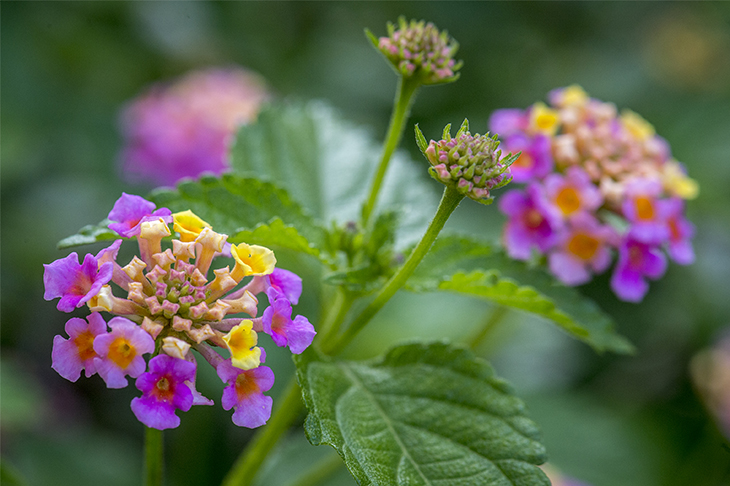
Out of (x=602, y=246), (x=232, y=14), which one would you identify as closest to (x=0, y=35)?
(x=232, y=14)

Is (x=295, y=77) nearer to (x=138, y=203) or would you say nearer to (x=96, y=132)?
(x=96, y=132)

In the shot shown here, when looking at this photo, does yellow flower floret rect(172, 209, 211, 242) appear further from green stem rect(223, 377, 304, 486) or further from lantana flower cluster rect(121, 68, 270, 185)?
lantana flower cluster rect(121, 68, 270, 185)

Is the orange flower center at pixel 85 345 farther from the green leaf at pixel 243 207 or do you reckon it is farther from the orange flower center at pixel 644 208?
the orange flower center at pixel 644 208

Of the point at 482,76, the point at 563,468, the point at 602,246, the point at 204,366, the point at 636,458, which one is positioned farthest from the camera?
the point at 482,76

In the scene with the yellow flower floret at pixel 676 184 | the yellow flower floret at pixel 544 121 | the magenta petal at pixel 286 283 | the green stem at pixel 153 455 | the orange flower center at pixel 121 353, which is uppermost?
the yellow flower floret at pixel 676 184

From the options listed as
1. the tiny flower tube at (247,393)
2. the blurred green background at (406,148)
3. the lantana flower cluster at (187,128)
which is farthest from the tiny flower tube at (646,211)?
the lantana flower cluster at (187,128)

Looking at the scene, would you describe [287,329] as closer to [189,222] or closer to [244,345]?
[244,345]
